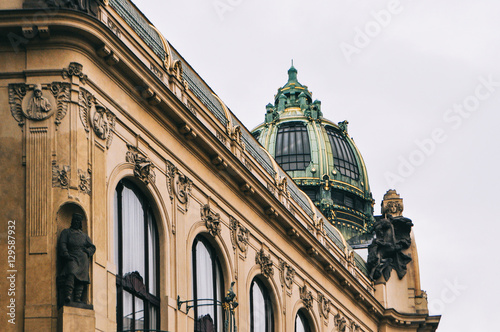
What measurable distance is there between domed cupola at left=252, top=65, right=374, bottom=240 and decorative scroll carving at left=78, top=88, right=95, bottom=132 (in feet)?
152

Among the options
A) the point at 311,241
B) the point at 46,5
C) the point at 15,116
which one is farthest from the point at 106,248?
the point at 311,241

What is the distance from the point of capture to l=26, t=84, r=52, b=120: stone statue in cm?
3397

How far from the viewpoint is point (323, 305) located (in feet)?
181

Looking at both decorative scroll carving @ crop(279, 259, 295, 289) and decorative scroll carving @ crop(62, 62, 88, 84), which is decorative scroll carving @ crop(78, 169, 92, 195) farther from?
decorative scroll carving @ crop(279, 259, 295, 289)

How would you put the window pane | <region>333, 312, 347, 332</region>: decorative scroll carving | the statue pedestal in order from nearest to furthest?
the statue pedestal → the window pane → <region>333, 312, 347, 332</region>: decorative scroll carving

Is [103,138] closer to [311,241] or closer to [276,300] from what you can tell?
[276,300]

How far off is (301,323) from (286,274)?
10.9 feet

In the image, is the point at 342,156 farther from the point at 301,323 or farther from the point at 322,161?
the point at 301,323

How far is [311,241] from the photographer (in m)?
53.2

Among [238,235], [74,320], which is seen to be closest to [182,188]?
[238,235]

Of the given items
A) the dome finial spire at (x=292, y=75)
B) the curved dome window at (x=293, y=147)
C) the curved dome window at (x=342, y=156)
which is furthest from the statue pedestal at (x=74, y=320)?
the dome finial spire at (x=292, y=75)

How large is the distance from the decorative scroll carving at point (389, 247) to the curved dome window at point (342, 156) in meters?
15.5

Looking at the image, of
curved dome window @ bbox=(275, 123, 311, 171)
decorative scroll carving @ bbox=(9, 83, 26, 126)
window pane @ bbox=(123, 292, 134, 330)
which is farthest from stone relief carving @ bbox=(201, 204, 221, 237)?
curved dome window @ bbox=(275, 123, 311, 171)

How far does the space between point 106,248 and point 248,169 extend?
13130 millimetres
